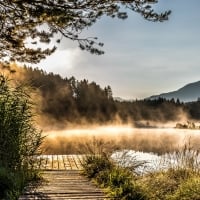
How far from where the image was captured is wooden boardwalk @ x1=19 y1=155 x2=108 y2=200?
6.68 m

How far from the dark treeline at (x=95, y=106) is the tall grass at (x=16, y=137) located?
1202 inches

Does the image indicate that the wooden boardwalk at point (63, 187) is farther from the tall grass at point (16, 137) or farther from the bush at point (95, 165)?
the tall grass at point (16, 137)

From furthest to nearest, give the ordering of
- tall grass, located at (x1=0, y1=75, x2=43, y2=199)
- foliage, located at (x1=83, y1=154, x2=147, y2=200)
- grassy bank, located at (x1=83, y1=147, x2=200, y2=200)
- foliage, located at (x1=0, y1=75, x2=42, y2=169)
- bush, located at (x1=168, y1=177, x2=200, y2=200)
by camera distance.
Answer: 1. foliage, located at (x1=0, y1=75, x2=42, y2=169)
2. tall grass, located at (x1=0, y1=75, x2=43, y2=199)
3. foliage, located at (x1=83, y1=154, x2=147, y2=200)
4. grassy bank, located at (x1=83, y1=147, x2=200, y2=200)
5. bush, located at (x1=168, y1=177, x2=200, y2=200)

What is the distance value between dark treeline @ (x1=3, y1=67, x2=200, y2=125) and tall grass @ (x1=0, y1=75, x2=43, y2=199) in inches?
1202

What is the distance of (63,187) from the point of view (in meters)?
7.35

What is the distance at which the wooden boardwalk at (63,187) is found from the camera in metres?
6.68

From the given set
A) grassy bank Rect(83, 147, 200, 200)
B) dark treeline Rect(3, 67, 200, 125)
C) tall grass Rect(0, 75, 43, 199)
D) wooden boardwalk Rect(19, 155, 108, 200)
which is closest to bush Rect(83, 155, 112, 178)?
grassy bank Rect(83, 147, 200, 200)

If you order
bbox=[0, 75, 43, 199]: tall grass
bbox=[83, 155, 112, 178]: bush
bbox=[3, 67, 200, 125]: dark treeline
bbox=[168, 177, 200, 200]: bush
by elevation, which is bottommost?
bbox=[168, 177, 200, 200]: bush

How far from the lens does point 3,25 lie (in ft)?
40.8

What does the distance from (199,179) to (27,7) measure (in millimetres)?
5945

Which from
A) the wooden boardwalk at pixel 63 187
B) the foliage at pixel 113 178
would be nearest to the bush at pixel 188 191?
the foliage at pixel 113 178

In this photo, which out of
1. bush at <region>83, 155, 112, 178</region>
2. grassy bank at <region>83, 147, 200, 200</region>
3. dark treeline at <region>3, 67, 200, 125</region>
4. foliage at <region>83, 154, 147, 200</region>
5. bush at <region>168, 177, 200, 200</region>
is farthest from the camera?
dark treeline at <region>3, 67, 200, 125</region>

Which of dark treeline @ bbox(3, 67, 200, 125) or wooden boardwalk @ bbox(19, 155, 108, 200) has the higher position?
dark treeline @ bbox(3, 67, 200, 125)

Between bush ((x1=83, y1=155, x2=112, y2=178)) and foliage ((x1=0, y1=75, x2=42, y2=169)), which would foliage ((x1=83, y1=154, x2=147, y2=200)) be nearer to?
bush ((x1=83, y1=155, x2=112, y2=178))
